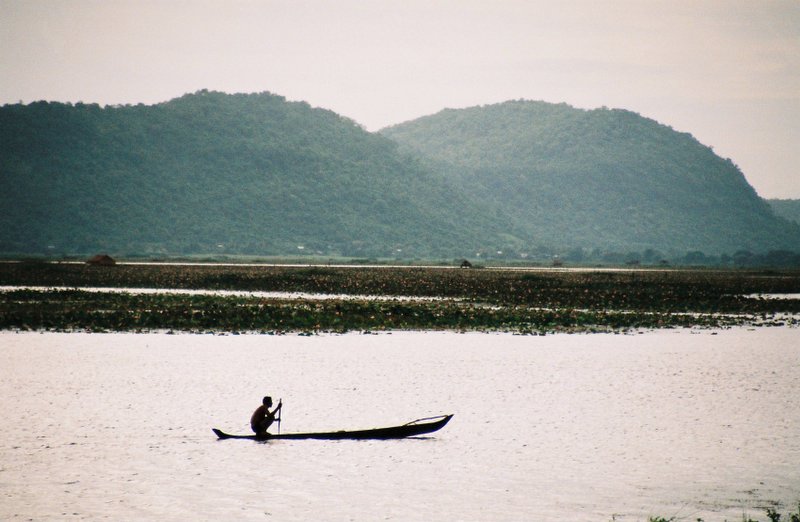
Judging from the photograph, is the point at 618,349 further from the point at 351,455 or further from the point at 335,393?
the point at 351,455

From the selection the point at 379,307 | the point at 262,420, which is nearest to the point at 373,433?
the point at 262,420

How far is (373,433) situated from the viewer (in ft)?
63.9

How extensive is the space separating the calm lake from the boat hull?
169mm

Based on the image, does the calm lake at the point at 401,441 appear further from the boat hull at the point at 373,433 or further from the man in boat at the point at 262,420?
the man in boat at the point at 262,420

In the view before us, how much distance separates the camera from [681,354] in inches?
1368

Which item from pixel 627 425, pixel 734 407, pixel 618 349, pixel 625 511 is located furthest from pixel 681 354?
pixel 625 511

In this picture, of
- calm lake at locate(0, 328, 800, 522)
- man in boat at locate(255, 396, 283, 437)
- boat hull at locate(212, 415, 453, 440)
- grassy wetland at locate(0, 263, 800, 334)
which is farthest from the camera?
grassy wetland at locate(0, 263, 800, 334)

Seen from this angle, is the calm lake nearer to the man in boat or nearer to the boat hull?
the boat hull

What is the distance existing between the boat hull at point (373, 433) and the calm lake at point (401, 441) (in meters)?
0.17

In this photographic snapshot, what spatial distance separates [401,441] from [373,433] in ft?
2.37

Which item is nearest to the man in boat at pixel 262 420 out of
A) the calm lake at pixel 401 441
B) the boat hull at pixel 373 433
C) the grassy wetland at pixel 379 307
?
the boat hull at pixel 373 433

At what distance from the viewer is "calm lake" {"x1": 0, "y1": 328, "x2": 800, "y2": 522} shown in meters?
15.3

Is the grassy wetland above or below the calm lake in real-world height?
above

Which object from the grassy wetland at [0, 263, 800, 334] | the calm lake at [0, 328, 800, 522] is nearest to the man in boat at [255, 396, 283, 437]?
Answer: the calm lake at [0, 328, 800, 522]
